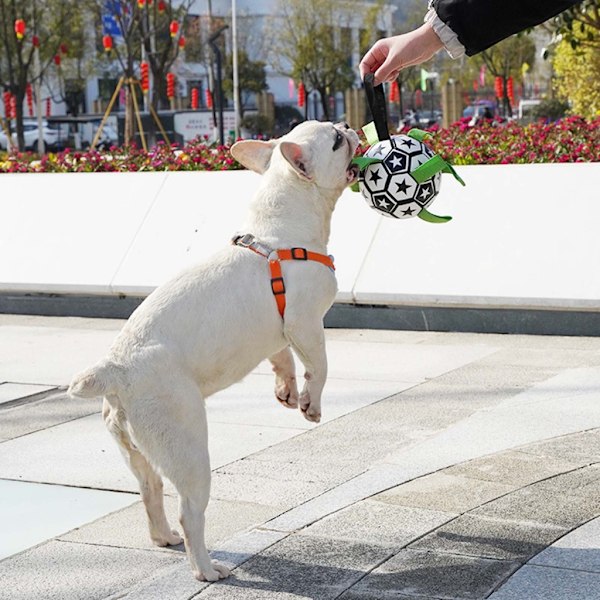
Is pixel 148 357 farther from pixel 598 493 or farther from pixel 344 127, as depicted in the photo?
pixel 598 493

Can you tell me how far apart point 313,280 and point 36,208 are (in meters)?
6.88

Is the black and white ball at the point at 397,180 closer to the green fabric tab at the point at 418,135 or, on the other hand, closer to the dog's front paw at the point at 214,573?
the green fabric tab at the point at 418,135

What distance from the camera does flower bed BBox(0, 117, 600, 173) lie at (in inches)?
415

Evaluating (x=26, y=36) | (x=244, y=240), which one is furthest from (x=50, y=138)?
(x=244, y=240)

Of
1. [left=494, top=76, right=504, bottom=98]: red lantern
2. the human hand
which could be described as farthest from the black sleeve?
[left=494, top=76, right=504, bottom=98]: red lantern

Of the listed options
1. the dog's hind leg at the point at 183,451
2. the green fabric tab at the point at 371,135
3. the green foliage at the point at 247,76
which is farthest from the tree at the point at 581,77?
the green foliage at the point at 247,76

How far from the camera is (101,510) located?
16.4ft

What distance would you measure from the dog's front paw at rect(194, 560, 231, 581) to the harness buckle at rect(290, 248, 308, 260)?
48.4 inches

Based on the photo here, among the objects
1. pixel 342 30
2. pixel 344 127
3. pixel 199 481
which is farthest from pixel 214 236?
pixel 342 30

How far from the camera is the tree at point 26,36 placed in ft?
144

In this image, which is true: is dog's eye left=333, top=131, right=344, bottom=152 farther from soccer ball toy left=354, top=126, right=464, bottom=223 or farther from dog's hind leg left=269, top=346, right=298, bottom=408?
dog's hind leg left=269, top=346, right=298, bottom=408

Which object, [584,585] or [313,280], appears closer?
[584,585]

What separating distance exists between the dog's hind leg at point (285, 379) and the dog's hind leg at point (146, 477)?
2.31ft

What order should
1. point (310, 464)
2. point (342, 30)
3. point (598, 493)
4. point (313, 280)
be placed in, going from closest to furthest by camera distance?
point (313, 280) < point (598, 493) < point (310, 464) < point (342, 30)
